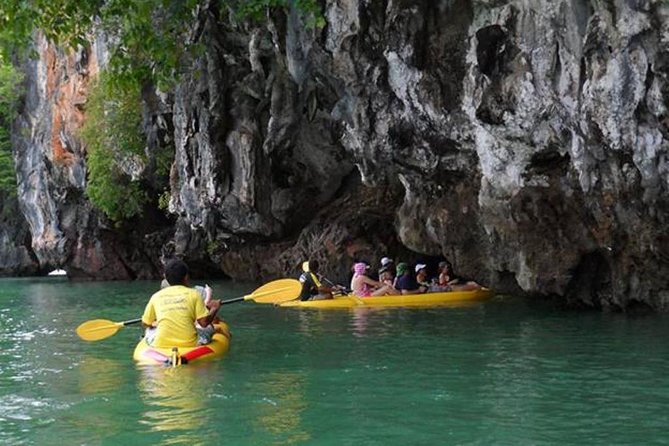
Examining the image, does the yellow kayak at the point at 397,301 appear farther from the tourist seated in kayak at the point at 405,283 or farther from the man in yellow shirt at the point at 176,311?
the man in yellow shirt at the point at 176,311

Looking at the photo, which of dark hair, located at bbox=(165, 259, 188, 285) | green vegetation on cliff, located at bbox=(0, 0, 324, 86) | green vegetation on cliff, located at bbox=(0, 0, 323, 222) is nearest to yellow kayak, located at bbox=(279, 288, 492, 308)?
green vegetation on cliff, located at bbox=(0, 0, 323, 222)

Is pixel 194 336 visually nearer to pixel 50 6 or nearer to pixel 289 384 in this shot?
pixel 289 384

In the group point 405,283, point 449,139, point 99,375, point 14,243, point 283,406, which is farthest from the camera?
point 14,243

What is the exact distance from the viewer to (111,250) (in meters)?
32.9

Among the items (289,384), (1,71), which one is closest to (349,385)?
(289,384)

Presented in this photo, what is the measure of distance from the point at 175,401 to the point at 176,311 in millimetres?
1818

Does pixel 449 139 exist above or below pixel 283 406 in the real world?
above

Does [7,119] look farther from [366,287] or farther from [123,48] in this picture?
[366,287]

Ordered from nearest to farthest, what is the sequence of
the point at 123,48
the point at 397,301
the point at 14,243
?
the point at 123,48 < the point at 397,301 < the point at 14,243

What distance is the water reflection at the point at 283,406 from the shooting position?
234 inches

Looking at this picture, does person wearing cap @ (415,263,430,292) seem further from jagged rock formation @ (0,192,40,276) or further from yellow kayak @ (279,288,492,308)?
jagged rock formation @ (0,192,40,276)

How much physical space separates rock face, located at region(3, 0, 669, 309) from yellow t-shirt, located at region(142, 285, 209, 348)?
213 inches

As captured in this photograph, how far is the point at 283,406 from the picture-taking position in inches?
269

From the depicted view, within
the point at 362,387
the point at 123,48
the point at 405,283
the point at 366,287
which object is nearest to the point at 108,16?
the point at 123,48
